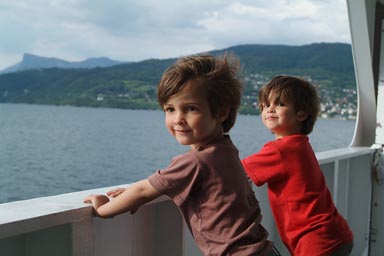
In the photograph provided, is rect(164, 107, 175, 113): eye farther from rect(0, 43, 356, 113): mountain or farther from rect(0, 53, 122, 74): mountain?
rect(0, 53, 122, 74): mountain

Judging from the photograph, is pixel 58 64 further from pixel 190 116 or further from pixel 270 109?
pixel 190 116

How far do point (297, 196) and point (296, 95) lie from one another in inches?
12.9

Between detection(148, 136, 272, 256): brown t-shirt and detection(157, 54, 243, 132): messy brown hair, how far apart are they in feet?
0.34

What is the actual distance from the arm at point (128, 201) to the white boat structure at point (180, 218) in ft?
0.10

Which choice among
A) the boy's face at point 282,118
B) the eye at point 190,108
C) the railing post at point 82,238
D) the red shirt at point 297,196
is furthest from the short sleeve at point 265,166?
the railing post at point 82,238

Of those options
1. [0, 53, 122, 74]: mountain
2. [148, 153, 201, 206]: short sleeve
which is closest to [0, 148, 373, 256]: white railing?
[148, 153, 201, 206]: short sleeve

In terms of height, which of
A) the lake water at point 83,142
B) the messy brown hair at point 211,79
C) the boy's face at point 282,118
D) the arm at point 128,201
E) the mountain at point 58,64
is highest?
the mountain at point 58,64

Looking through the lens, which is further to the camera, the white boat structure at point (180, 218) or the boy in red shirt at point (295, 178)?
the boy in red shirt at point (295, 178)

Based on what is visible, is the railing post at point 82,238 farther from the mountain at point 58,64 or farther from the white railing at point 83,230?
the mountain at point 58,64

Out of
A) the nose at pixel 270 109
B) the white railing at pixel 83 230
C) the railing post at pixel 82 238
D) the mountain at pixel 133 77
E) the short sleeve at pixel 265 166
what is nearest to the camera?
the white railing at pixel 83 230

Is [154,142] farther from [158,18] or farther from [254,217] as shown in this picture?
[158,18]

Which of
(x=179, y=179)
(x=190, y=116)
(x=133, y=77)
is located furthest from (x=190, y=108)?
(x=133, y=77)

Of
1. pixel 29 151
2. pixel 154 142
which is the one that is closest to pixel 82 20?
pixel 29 151

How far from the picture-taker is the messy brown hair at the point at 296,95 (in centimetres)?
167
